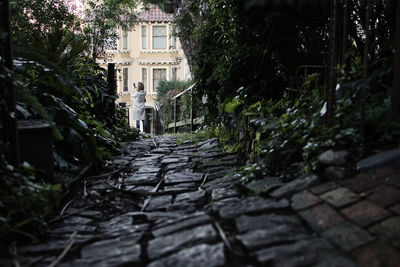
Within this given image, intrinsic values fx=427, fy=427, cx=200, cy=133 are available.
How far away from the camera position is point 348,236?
1849 mm

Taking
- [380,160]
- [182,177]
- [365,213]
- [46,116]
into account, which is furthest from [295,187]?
[182,177]

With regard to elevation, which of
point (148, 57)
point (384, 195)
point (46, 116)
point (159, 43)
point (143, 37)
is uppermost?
point (143, 37)

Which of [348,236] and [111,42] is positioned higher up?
[111,42]

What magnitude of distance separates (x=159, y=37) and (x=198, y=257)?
1043 inches

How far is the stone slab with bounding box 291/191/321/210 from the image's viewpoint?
2299 mm

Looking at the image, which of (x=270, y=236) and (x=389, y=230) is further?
(x=270, y=236)

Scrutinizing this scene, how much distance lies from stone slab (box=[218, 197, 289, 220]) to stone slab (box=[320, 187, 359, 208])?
0.75ft

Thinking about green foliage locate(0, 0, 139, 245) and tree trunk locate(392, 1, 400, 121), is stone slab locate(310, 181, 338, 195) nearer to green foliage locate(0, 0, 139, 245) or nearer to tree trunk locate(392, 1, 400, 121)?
tree trunk locate(392, 1, 400, 121)

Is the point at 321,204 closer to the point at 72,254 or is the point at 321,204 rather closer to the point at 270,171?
the point at 270,171

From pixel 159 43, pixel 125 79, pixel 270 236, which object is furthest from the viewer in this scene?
pixel 125 79

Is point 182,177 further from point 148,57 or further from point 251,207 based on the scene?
point 148,57

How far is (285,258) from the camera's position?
1719 millimetres

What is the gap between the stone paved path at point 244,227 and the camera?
5.85 feet

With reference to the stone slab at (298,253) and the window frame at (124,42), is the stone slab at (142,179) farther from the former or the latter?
the window frame at (124,42)
